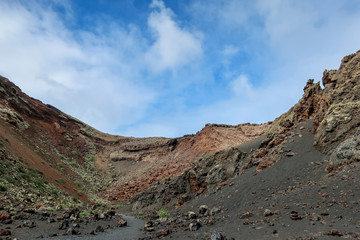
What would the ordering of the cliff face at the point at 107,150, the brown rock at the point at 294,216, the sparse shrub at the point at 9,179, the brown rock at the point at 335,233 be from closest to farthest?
the brown rock at the point at 335,233 → the brown rock at the point at 294,216 → the sparse shrub at the point at 9,179 → the cliff face at the point at 107,150

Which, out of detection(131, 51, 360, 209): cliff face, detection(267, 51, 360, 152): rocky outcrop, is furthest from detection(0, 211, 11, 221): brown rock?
detection(267, 51, 360, 152): rocky outcrop

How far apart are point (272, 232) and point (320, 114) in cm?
1396

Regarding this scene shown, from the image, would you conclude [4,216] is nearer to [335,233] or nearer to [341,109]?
[335,233]

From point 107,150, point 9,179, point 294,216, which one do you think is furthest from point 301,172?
point 107,150

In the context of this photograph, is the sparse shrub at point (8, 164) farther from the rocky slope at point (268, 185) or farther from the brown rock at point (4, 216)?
the brown rock at point (4, 216)

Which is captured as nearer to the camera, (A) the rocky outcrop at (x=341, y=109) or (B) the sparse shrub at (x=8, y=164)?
(A) the rocky outcrop at (x=341, y=109)

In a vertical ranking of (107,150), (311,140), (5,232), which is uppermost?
(107,150)

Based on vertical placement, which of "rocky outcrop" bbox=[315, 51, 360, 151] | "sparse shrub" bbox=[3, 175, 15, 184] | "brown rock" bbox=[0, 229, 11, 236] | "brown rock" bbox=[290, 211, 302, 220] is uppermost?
"rocky outcrop" bbox=[315, 51, 360, 151]

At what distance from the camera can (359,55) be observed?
718 inches

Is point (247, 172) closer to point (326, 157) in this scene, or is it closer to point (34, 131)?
point (326, 157)

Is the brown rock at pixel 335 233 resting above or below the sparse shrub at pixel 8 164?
below

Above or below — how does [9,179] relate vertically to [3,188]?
above

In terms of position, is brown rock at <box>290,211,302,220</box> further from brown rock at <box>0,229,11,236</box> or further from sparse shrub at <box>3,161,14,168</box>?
sparse shrub at <box>3,161,14,168</box>

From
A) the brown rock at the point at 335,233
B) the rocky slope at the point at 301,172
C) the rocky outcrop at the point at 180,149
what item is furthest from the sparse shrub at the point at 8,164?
the brown rock at the point at 335,233
